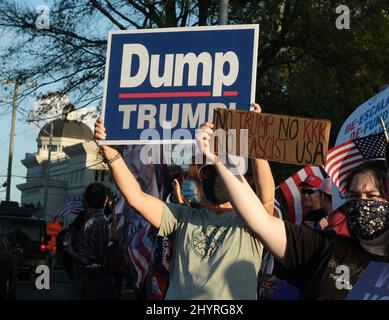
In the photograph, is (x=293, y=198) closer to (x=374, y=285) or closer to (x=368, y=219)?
(x=368, y=219)

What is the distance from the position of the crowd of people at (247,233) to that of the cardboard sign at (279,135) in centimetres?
10

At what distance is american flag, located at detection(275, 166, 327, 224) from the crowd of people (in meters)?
2.18

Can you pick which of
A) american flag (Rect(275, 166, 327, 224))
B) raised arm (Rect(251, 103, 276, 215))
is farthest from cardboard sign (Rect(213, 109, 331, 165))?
american flag (Rect(275, 166, 327, 224))

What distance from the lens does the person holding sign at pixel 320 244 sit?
3225 millimetres

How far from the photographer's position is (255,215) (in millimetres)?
3209

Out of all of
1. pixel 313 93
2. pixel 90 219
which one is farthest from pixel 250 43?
pixel 313 93

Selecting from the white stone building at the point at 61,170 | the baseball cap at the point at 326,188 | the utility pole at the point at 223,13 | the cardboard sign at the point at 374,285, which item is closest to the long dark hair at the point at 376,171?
the cardboard sign at the point at 374,285

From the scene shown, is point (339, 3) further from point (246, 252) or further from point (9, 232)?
point (246, 252)

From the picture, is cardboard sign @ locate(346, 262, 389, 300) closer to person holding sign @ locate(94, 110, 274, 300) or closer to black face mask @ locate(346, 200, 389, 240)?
black face mask @ locate(346, 200, 389, 240)

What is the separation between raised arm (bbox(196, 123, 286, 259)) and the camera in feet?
10.5

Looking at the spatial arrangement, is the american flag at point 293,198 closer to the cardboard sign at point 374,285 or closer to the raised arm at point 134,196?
the raised arm at point 134,196

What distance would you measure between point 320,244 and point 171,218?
41.5 inches

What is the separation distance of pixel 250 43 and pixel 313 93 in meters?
12.2
